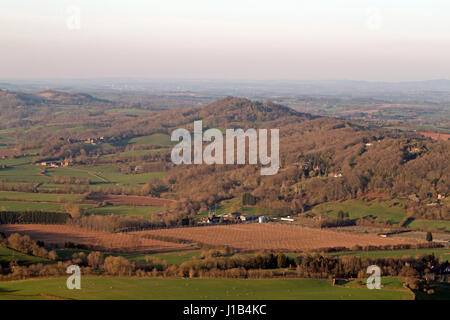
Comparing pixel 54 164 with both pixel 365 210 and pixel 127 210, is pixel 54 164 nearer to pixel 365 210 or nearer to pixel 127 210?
pixel 127 210

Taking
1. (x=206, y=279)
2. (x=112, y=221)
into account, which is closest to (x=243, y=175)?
(x=112, y=221)

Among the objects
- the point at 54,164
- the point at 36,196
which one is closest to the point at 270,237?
the point at 36,196

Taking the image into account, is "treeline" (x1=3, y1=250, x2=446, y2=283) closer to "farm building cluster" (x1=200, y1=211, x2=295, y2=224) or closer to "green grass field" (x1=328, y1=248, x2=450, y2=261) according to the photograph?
"green grass field" (x1=328, y1=248, x2=450, y2=261)

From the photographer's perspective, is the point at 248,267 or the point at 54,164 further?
the point at 54,164

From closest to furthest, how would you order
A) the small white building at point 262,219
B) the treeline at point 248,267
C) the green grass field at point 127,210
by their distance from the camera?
the treeline at point 248,267 < the small white building at point 262,219 < the green grass field at point 127,210

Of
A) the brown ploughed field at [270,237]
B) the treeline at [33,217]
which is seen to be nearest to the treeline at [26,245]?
the treeline at [33,217]

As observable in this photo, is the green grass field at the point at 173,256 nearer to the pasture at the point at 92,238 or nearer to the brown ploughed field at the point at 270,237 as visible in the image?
the pasture at the point at 92,238

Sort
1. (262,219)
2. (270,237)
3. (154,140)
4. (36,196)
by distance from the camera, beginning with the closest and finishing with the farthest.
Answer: (270,237), (262,219), (36,196), (154,140)

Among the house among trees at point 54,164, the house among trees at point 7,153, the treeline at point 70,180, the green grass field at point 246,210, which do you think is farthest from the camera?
the house among trees at point 7,153
